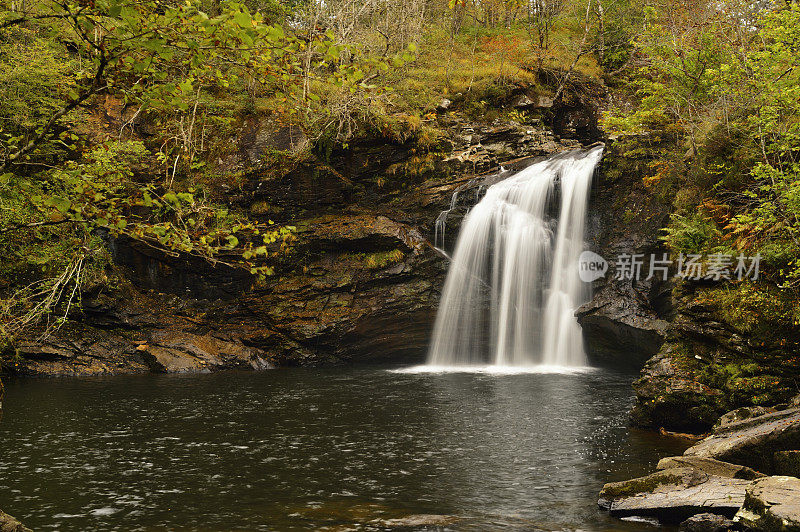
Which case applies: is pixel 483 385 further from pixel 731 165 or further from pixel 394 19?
pixel 394 19

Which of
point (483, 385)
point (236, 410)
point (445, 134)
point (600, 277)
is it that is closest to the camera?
point (236, 410)

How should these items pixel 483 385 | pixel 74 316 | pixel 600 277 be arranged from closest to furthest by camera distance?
pixel 483 385 < pixel 600 277 < pixel 74 316

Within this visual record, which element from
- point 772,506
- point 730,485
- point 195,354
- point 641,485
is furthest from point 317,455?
point 195,354

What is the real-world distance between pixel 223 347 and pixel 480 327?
10041 mm

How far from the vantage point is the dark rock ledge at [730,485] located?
600cm

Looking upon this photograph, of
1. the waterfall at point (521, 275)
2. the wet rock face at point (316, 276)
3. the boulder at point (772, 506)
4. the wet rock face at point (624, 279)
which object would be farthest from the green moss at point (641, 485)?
the wet rock face at point (316, 276)

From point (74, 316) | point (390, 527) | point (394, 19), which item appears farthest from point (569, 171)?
point (74, 316)

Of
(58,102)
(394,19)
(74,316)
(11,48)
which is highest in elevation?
(394,19)

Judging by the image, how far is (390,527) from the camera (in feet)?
22.7

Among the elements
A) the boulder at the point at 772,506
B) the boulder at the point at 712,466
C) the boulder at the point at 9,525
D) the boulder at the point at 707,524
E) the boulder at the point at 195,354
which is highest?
the boulder at the point at 772,506

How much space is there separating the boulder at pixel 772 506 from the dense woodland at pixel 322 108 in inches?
195

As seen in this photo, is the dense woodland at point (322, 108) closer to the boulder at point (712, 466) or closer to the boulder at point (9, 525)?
the boulder at point (9, 525)

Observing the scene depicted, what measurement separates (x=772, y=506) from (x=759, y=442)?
117 inches

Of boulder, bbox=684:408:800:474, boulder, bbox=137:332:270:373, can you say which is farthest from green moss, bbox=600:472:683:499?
boulder, bbox=137:332:270:373
